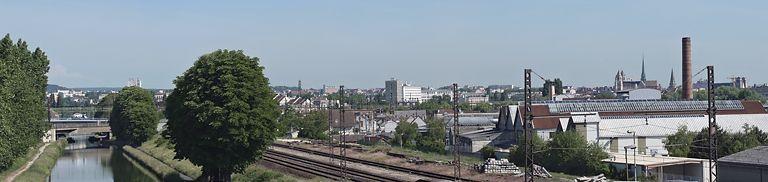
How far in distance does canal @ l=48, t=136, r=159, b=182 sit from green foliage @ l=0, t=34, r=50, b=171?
11.8ft

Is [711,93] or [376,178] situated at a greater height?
[711,93]

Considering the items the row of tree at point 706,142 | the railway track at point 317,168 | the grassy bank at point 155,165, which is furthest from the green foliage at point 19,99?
the row of tree at point 706,142

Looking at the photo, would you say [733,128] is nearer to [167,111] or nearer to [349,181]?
[349,181]

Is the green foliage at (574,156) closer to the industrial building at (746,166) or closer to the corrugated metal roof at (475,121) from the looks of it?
the industrial building at (746,166)

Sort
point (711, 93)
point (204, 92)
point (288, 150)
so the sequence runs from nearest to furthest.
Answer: point (711, 93), point (204, 92), point (288, 150)

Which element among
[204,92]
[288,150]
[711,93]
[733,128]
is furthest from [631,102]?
[711,93]

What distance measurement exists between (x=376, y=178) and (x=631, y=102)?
38866 mm

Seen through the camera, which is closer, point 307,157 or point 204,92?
point 204,92

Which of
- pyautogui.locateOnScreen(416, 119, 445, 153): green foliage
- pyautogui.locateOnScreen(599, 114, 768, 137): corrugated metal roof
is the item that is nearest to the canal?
pyautogui.locateOnScreen(416, 119, 445, 153): green foliage

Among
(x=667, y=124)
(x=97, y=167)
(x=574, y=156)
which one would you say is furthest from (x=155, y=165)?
(x=667, y=124)

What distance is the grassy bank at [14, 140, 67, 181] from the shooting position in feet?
185

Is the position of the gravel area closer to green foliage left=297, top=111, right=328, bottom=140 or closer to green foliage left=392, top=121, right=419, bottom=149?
green foliage left=392, top=121, right=419, bottom=149

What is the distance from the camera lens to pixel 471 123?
93375 mm

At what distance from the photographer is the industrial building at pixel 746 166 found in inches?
1532
